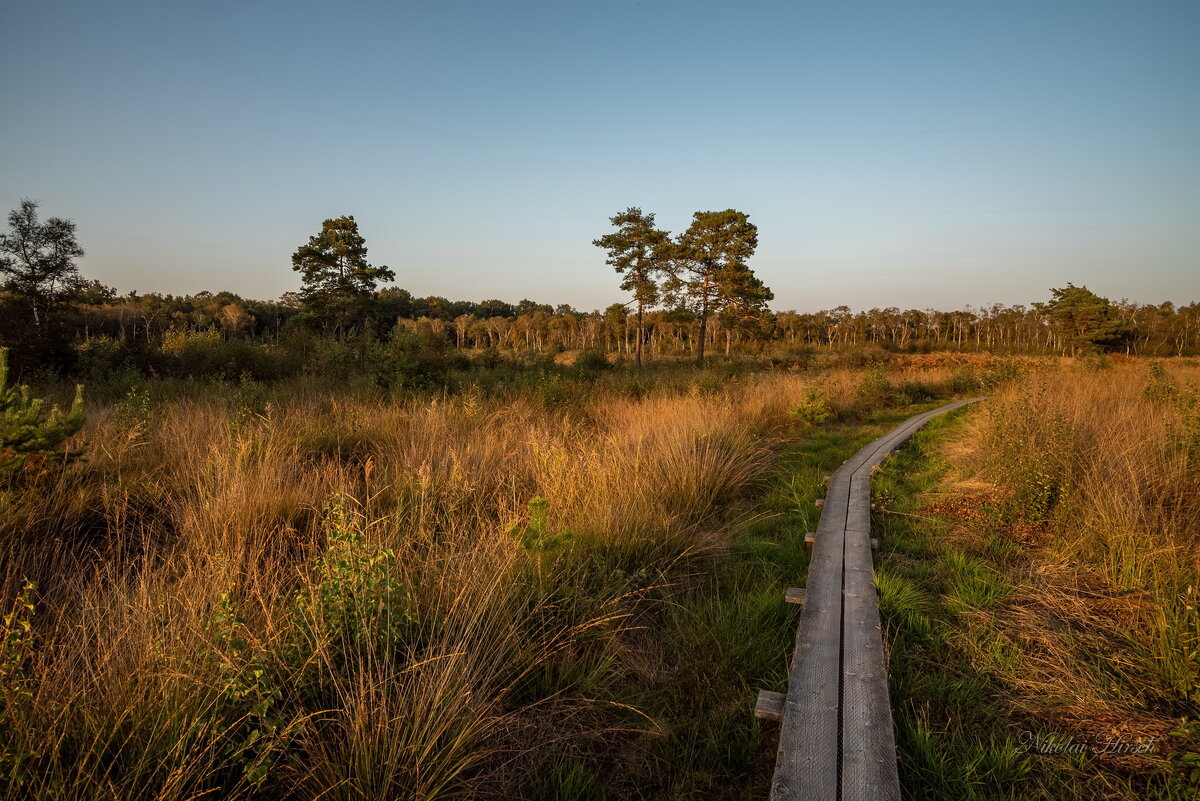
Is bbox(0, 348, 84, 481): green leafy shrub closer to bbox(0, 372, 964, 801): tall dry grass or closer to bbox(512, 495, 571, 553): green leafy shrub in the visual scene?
bbox(0, 372, 964, 801): tall dry grass

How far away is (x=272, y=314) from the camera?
4869 centimetres

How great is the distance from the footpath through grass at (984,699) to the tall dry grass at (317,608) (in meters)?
1.36

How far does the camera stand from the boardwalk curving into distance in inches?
72.9

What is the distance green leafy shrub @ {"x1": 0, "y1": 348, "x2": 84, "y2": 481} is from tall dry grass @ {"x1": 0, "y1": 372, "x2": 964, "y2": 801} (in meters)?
0.23

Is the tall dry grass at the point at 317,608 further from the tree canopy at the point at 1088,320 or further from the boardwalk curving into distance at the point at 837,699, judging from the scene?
the tree canopy at the point at 1088,320

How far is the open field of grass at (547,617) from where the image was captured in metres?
1.84

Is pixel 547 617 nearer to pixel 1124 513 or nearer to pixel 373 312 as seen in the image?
pixel 1124 513

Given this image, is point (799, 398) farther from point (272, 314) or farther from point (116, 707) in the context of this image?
point (272, 314)

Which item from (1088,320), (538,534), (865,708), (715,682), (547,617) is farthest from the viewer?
Answer: (1088,320)

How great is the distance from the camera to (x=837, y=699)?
2.25 m

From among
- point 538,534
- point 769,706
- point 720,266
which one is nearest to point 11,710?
point 538,534

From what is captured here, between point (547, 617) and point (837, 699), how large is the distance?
4.90ft

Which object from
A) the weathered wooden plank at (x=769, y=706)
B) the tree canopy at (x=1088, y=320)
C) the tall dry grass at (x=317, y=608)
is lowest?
the weathered wooden plank at (x=769, y=706)

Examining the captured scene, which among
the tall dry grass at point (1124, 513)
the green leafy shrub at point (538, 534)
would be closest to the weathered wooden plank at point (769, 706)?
the green leafy shrub at point (538, 534)
